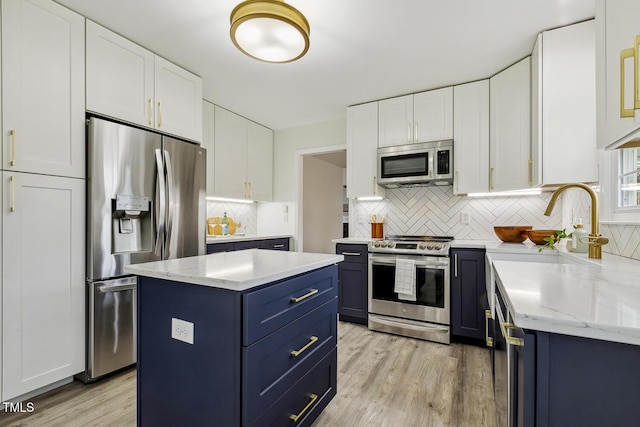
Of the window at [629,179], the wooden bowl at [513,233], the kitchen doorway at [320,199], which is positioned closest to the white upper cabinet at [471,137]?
the wooden bowl at [513,233]

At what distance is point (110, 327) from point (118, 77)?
1.87 m

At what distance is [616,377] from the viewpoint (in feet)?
2.03

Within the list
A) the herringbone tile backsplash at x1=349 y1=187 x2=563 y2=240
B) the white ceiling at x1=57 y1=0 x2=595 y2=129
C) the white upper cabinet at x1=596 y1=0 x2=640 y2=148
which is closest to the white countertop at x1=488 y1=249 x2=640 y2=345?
the white upper cabinet at x1=596 y1=0 x2=640 y2=148

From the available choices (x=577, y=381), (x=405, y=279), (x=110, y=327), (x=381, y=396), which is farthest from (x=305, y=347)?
(x=405, y=279)

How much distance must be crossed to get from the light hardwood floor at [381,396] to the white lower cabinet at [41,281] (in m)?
0.21

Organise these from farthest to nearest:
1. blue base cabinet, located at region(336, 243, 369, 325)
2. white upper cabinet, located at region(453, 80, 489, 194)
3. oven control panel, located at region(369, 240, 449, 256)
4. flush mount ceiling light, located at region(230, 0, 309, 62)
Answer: blue base cabinet, located at region(336, 243, 369, 325), white upper cabinet, located at region(453, 80, 489, 194), oven control panel, located at region(369, 240, 449, 256), flush mount ceiling light, located at region(230, 0, 309, 62)

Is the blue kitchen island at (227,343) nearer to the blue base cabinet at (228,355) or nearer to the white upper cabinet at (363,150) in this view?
the blue base cabinet at (228,355)

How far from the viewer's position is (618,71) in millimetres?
1013

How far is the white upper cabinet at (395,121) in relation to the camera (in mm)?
3334

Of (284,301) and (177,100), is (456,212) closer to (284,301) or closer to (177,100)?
(284,301)

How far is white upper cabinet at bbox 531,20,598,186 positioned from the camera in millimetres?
2170

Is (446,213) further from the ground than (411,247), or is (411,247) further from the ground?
(446,213)

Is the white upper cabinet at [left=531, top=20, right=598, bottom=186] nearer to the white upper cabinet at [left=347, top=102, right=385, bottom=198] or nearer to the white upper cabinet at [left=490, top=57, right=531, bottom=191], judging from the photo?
the white upper cabinet at [left=490, top=57, right=531, bottom=191]

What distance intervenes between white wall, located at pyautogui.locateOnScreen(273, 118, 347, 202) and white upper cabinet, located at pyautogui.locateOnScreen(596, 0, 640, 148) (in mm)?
3103
